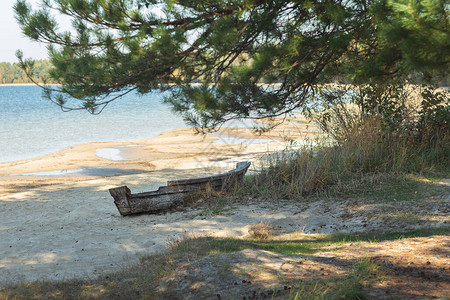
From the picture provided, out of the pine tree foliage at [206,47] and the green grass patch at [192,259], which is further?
the pine tree foliage at [206,47]

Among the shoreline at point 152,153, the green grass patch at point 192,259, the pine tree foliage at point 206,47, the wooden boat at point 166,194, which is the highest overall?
the pine tree foliage at point 206,47

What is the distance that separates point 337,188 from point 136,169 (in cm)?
817

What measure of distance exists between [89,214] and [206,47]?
155 inches

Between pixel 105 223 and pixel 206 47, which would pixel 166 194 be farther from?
pixel 206 47

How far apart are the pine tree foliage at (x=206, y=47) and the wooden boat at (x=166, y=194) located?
1317mm

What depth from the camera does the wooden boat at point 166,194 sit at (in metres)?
7.64

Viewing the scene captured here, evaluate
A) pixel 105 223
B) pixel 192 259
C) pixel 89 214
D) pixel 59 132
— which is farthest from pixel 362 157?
pixel 59 132

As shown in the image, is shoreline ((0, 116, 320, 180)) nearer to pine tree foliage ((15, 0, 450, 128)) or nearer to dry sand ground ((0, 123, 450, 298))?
dry sand ground ((0, 123, 450, 298))

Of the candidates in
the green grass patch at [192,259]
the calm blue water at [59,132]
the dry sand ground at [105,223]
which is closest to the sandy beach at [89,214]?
the dry sand ground at [105,223]

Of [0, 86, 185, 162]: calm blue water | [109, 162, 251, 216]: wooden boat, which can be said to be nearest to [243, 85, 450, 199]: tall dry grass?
[109, 162, 251, 216]: wooden boat

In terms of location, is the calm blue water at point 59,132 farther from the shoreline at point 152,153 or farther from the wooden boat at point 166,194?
the wooden boat at point 166,194

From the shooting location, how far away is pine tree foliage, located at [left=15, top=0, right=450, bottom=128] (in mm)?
5699

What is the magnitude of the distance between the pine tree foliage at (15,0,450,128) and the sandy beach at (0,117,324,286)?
1.41 meters

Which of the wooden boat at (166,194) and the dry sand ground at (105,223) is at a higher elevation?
the wooden boat at (166,194)
